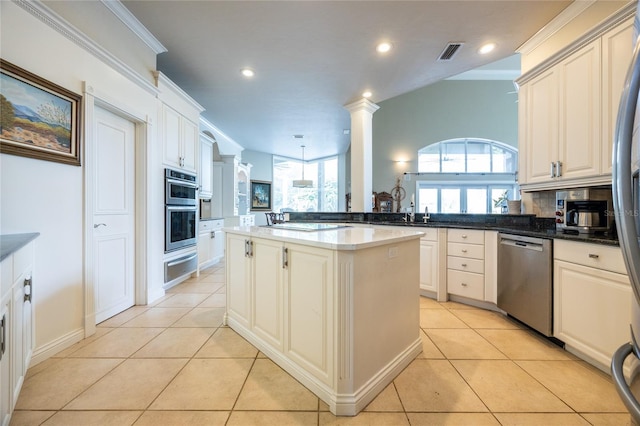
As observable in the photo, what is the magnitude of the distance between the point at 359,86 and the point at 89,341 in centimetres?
419

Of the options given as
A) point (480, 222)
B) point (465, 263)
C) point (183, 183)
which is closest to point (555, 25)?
point (480, 222)

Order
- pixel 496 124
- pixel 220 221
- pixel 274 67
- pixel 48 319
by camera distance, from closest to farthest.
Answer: pixel 48 319 < pixel 274 67 < pixel 220 221 < pixel 496 124

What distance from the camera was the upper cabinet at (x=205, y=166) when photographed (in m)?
5.05

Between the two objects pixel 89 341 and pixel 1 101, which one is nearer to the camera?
pixel 1 101

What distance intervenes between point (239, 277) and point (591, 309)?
2.51 m

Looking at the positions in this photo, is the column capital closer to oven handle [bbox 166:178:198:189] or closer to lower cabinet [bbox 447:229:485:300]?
lower cabinet [bbox 447:229:485:300]

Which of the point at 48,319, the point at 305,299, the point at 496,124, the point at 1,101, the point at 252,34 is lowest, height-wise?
the point at 48,319

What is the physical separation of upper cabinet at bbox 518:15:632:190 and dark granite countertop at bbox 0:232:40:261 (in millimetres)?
3597

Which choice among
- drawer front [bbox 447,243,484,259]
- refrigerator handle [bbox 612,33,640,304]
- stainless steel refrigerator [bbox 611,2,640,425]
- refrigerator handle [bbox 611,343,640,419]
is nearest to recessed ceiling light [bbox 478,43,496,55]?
drawer front [bbox 447,243,484,259]

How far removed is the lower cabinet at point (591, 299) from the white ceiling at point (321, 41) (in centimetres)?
220

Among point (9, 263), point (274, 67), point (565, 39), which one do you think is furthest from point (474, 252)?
point (9, 263)

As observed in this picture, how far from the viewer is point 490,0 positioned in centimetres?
225

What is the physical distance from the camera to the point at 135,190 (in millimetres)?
2740

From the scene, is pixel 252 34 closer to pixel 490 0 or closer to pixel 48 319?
pixel 490 0
